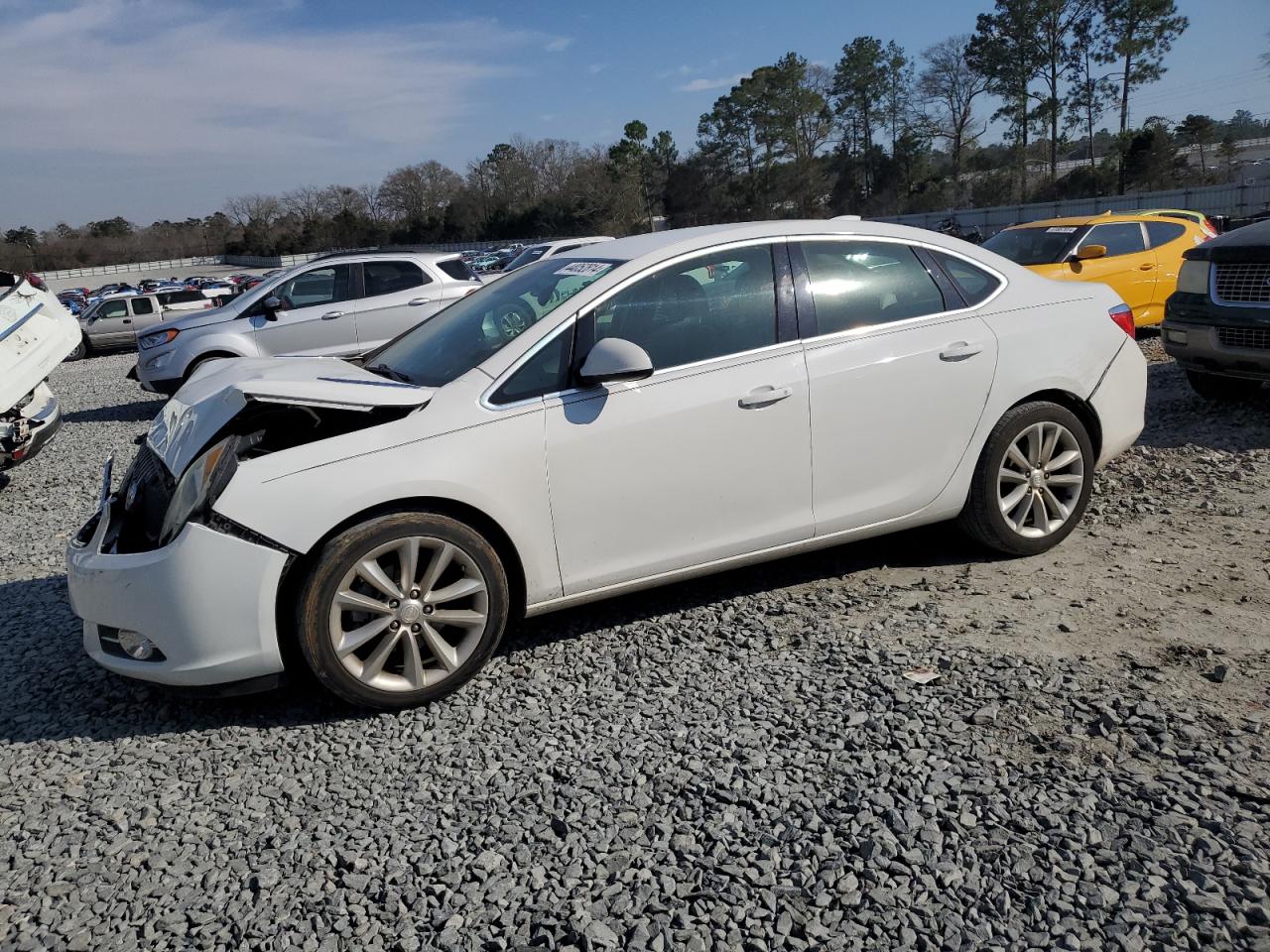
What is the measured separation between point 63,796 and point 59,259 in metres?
127

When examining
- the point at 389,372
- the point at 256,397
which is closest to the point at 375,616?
the point at 256,397

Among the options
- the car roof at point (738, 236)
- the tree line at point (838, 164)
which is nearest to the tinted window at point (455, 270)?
the car roof at point (738, 236)

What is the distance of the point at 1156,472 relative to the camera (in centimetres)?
618

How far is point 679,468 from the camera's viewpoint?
396 centimetres

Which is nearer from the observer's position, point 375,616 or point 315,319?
point 375,616

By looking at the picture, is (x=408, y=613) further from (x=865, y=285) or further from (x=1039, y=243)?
(x=1039, y=243)

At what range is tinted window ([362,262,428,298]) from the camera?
1163 centimetres

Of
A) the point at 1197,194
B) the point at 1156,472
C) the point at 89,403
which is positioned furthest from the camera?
the point at 1197,194

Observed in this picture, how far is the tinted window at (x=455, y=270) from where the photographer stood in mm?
12094

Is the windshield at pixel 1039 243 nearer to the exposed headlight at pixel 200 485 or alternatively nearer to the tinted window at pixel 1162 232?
the tinted window at pixel 1162 232

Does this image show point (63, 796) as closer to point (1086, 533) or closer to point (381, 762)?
point (381, 762)

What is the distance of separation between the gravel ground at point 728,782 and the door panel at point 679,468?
1.45ft

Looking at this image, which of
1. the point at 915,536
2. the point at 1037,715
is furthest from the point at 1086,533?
the point at 1037,715

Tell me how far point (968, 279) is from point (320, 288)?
884 cm
